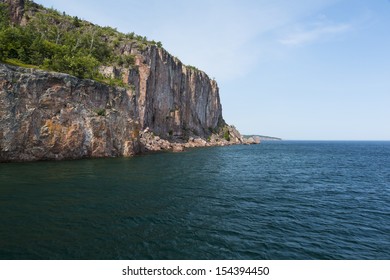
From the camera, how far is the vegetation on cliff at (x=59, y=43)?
4690 cm

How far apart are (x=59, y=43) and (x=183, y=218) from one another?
73818 millimetres

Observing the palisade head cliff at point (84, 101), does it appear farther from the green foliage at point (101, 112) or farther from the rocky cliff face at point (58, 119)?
the green foliage at point (101, 112)

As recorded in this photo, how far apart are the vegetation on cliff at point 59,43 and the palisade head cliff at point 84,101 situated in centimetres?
36

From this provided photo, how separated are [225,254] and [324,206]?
13848 millimetres

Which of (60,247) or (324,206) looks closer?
(60,247)

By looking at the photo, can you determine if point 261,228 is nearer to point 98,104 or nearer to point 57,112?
point 57,112

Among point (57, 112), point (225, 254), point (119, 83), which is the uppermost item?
point (119, 83)

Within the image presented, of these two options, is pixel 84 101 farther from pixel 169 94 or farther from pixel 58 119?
pixel 169 94

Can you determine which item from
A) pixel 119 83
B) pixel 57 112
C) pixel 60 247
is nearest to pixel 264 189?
pixel 60 247

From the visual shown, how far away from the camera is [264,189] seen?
1102 inches

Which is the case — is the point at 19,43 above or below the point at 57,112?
above

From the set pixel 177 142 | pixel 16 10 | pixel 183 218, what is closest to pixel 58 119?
pixel 183 218

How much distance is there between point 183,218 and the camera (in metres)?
17.7

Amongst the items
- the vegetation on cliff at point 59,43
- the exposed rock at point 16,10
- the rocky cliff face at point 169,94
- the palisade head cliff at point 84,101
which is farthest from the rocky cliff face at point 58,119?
the exposed rock at point 16,10
